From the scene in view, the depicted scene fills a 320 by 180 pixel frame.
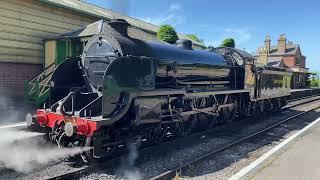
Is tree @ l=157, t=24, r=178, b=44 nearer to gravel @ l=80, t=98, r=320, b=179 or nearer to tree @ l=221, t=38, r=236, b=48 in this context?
tree @ l=221, t=38, r=236, b=48

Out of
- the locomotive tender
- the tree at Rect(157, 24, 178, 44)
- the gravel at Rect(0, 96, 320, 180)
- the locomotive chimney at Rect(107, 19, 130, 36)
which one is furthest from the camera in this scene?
the tree at Rect(157, 24, 178, 44)

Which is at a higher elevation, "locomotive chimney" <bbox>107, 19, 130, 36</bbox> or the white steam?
"locomotive chimney" <bbox>107, 19, 130, 36</bbox>

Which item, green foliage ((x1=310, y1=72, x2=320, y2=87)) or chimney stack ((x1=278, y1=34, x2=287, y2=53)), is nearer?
green foliage ((x1=310, y1=72, x2=320, y2=87))

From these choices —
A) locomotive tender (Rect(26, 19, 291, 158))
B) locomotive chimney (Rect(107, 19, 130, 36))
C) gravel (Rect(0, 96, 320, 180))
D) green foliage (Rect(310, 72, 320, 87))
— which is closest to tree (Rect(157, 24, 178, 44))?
locomotive tender (Rect(26, 19, 291, 158))

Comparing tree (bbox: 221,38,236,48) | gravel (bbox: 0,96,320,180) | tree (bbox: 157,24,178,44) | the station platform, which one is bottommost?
gravel (bbox: 0,96,320,180)

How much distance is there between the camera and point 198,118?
1108 centimetres

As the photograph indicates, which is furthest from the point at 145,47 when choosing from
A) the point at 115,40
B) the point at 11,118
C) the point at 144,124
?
the point at 11,118

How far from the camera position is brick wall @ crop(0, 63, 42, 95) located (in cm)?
1364

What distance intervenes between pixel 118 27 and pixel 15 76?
751 centimetres

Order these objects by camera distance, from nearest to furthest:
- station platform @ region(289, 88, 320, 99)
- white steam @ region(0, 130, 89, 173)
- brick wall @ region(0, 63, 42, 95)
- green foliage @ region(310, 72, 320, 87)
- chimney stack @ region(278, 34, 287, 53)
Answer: white steam @ region(0, 130, 89, 173)
brick wall @ region(0, 63, 42, 95)
station platform @ region(289, 88, 320, 99)
green foliage @ region(310, 72, 320, 87)
chimney stack @ region(278, 34, 287, 53)

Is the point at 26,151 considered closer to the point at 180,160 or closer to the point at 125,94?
the point at 125,94

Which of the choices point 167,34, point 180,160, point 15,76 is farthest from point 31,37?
point 180,160

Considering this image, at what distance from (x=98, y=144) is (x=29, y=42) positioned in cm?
917

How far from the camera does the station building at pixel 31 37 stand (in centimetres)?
1366
